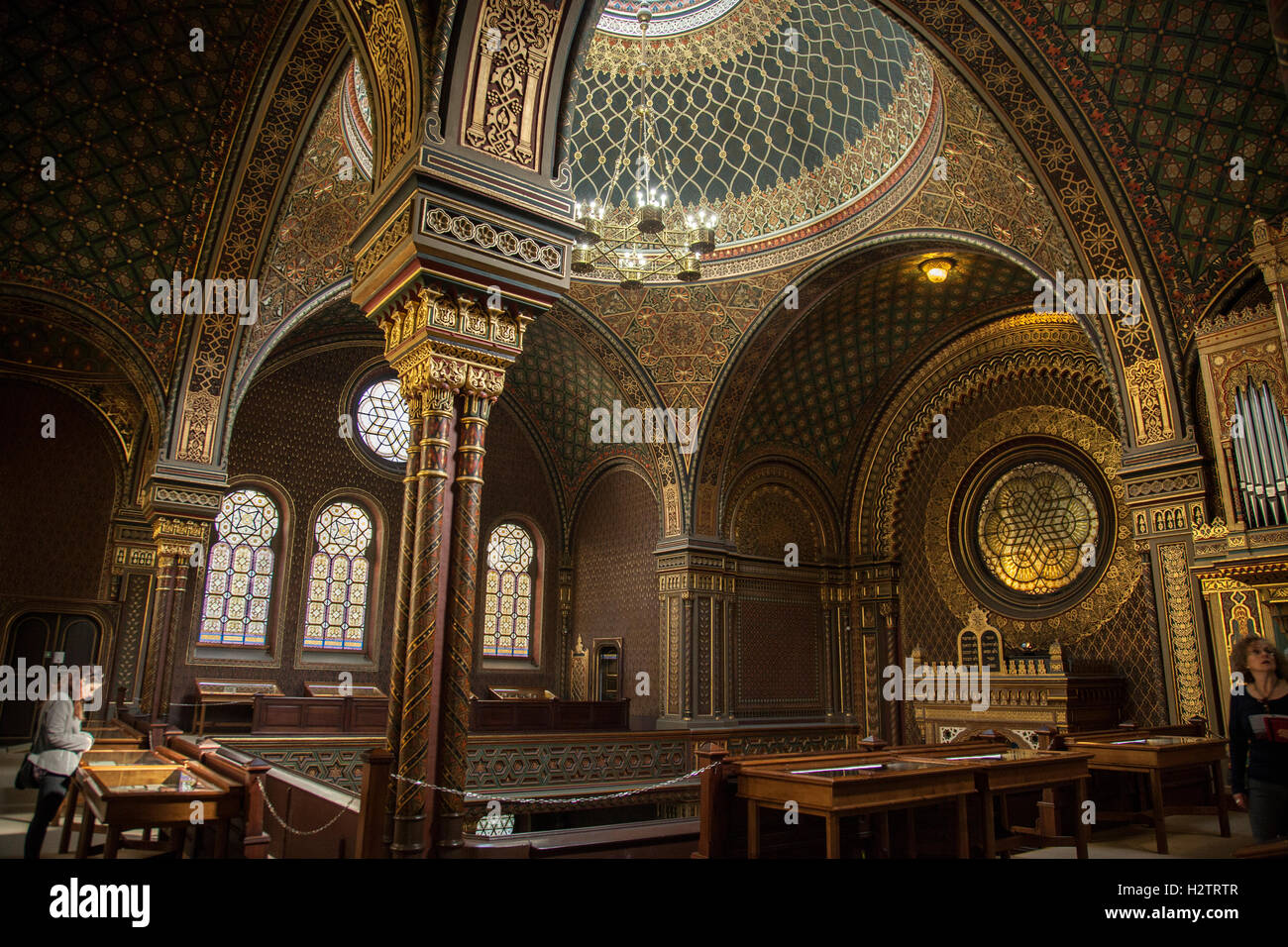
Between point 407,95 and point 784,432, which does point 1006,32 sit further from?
point 784,432

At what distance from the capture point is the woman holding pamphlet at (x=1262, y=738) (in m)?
4.50

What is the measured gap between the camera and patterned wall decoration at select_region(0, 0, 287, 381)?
27.5 ft

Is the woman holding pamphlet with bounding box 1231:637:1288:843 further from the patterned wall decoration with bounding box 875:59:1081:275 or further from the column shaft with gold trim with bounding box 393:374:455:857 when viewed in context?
the patterned wall decoration with bounding box 875:59:1081:275

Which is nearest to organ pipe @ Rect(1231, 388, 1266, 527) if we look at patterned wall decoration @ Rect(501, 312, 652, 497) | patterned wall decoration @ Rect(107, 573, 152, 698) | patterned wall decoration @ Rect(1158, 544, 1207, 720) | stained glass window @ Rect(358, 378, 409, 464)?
patterned wall decoration @ Rect(1158, 544, 1207, 720)

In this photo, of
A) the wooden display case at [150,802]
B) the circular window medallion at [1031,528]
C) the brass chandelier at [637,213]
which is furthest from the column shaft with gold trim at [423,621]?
the circular window medallion at [1031,528]

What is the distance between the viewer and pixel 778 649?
52.1ft

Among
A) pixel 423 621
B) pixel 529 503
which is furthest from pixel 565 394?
pixel 423 621

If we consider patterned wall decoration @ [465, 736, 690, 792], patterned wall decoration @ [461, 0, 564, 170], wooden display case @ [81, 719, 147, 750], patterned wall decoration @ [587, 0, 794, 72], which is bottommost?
patterned wall decoration @ [465, 736, 690, 792]

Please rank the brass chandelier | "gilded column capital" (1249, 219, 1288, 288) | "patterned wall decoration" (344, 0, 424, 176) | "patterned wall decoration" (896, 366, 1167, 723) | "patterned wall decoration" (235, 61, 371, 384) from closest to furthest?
"patterned wall decoration" (344, 0, 424, 176) < "gilded column capital" (1249, 219, 1288, 288) < "patterned wall decoration" (235, 61, 371, 384) < "patterned wall decoration" (896, 366, 1167, 723) < the brass chandelier

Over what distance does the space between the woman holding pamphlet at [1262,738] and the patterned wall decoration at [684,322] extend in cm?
1004

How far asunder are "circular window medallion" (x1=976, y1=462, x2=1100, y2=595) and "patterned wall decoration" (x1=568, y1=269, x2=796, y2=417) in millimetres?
4924

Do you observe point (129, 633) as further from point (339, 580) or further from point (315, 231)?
point (315, 231)

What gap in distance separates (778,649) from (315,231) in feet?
33.8

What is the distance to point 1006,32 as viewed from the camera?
8.37 meters
